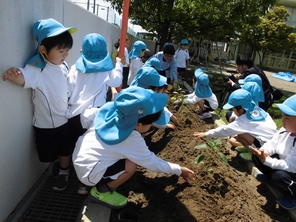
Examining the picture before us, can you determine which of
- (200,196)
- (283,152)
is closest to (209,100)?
(283,152)

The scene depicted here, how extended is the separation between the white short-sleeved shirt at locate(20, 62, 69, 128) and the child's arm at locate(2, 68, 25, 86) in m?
0.17

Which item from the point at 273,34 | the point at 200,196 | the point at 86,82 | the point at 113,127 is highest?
the point at 273,34

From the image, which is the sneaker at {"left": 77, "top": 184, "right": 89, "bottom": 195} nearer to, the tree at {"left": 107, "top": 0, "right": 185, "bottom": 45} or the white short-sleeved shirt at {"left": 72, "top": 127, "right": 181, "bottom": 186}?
the white short-sleeved shirt at {"left": 72, "top": 127, "right": 181, "bottom": 186}

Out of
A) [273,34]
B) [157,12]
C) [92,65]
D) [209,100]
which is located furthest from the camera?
[273,34]

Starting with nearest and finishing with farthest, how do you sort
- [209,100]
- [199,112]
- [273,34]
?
1. [209,100]
2. [199,112]
3. [273,34]

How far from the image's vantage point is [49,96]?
94.1 inches

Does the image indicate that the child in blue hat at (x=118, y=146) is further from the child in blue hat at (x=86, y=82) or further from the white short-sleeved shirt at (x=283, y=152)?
the white short-sleeved shirt at (x=283, y=152)

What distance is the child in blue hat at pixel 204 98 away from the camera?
5168 mm

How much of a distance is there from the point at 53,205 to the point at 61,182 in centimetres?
27

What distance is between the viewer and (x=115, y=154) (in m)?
2.14

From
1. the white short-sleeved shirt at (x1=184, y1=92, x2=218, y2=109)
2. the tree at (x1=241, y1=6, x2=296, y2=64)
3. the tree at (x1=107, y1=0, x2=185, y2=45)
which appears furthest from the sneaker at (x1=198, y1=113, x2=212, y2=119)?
the tree at (x1=241, y1=6, x2=296, y2=64)

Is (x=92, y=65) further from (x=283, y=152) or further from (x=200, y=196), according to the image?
(x=283, y=152)

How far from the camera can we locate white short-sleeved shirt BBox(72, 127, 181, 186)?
2104mm

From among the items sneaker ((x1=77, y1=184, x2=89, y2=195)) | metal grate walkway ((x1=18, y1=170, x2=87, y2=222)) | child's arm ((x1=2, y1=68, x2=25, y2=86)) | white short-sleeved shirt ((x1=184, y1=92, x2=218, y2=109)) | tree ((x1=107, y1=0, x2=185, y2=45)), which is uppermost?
tree ((x1=107, y1=0, x2=185, y2=45))
